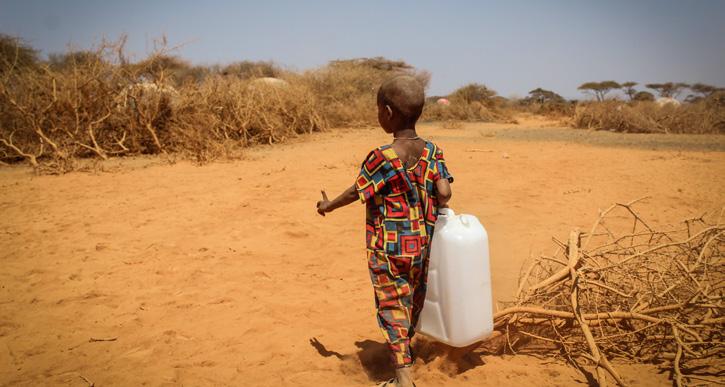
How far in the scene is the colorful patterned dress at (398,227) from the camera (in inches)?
71.3

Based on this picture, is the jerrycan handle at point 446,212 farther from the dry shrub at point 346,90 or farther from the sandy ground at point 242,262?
the dry shrub at point 346,90

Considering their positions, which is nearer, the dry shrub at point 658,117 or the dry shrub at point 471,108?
the dry shrub at point 658,117

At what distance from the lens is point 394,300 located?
1.90 metres

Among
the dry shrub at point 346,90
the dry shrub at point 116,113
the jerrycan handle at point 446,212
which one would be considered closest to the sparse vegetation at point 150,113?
the dry shrub at point 116,113

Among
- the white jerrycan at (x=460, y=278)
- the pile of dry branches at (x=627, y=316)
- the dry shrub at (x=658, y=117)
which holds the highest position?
the dry shrub at (x=658, y=117)

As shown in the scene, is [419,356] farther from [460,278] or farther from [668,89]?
[668,89]

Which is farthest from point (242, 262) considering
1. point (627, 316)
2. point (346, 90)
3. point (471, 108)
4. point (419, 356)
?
point (471, 108)

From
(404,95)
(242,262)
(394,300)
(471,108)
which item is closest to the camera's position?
(404,95)

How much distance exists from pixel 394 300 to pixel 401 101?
0.80 metres

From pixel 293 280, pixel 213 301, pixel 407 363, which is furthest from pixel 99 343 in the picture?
pixel 407 363

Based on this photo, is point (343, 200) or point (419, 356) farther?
point (419, 356)

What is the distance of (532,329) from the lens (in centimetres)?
248

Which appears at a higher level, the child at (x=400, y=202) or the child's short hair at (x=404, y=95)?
the child's short hair at (x=404, y=95)

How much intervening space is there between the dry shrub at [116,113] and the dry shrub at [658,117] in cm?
937
